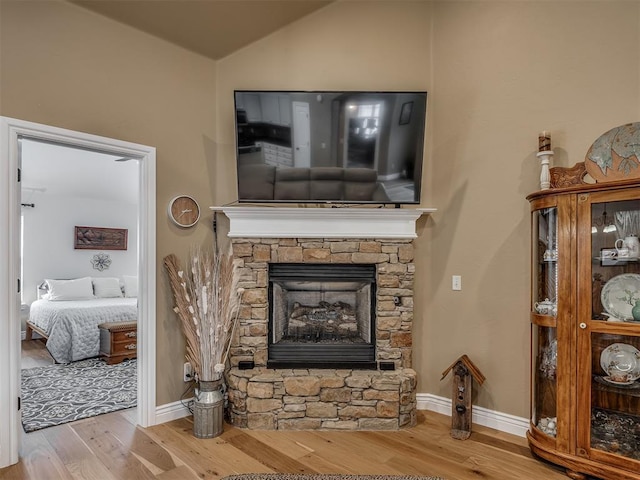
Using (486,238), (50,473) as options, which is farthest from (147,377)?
(486,238)

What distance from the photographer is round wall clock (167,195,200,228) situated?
9.63 ft

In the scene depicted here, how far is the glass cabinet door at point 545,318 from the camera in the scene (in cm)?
232

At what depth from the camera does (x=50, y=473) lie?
2217mm

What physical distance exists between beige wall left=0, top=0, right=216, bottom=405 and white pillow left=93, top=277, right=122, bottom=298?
4.29 meters

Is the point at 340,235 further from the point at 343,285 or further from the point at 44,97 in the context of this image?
the point at 44,97

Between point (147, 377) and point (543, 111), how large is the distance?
3323 mm

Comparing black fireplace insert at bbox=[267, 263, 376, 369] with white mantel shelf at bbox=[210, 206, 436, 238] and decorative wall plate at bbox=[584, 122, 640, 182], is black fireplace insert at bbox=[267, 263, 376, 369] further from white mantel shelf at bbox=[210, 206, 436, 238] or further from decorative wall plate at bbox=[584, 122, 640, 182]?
decorative wall plate at bbox=[584, 122, 640, 182]

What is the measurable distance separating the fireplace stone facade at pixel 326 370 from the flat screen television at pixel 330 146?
374 millimetres

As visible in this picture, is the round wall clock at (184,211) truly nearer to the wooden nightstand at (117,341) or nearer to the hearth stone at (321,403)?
the hearth stone at (321,403)

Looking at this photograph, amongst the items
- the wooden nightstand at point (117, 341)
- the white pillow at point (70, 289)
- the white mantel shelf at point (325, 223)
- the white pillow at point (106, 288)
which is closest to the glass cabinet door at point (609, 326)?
the white mantel shelf at point (325, 223)

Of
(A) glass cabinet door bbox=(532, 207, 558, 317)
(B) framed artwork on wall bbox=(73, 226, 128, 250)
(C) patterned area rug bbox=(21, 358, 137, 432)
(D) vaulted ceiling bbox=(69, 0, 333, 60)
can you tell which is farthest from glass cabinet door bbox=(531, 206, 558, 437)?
(B) framed artwork on wall bbox=(73, 226, 128, 250)

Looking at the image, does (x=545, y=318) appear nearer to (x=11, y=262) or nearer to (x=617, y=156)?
Result: (x=617, y=156)

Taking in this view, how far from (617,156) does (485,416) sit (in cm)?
192

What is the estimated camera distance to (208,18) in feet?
9.29
